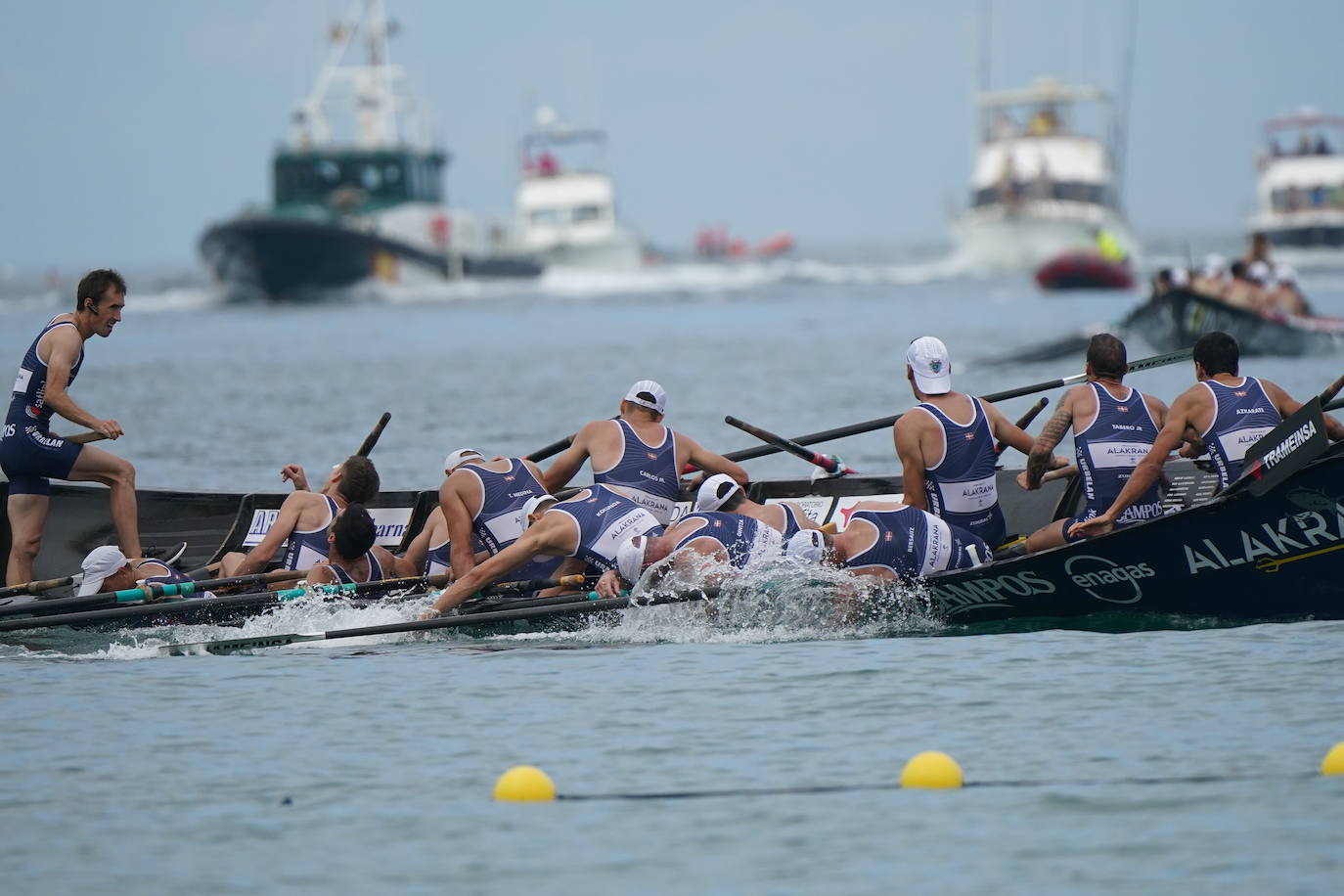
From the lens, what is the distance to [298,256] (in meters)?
60.5

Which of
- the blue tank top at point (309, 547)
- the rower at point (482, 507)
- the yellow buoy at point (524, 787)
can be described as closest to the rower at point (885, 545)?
the rower at point (482, 507)

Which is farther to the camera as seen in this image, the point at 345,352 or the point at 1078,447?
the point at 345,352

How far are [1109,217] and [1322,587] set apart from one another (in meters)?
72.4

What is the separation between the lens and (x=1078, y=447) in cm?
1066

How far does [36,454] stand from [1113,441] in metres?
6.63

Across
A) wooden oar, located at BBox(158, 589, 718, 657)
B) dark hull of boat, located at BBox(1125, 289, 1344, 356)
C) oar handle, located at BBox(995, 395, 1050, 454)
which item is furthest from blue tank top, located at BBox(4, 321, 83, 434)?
dark hull of boat, located at BBox(1125, 289, 1344, 356)

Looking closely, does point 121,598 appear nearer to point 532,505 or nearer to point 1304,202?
point 532,505

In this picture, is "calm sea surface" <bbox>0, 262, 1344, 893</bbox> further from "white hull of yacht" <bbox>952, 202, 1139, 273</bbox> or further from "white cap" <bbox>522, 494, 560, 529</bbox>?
"white hull of yacht" <bbox>952, 202, 1139, 273</bbox>

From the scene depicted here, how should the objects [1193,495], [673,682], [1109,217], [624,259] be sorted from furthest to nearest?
[1109,217], [624,259], [1193,495], [673,682]

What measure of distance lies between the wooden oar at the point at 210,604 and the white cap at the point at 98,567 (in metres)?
0.38

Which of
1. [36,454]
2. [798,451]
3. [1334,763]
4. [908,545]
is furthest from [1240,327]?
[1334,763]

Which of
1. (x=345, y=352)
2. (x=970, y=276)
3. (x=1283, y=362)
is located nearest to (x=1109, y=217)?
(x=970, y=276)

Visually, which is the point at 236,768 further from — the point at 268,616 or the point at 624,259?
the point at 624,259

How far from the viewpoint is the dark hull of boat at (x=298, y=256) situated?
59688mm
